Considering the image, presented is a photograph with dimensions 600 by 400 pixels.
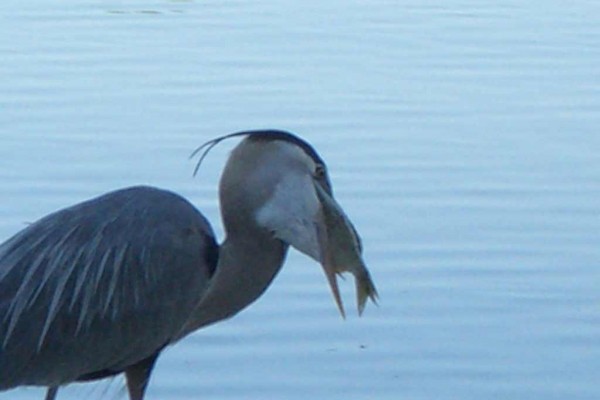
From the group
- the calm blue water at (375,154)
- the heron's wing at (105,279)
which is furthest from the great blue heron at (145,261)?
the calm blue water at (375,154)

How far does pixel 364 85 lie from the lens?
38.3 ft

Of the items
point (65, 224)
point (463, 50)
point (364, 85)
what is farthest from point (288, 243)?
point (463, 50)

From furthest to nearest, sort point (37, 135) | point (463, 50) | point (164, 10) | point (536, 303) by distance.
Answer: point (164, 10) < point (463, 50) < point (37, 135) < point (536, 303)

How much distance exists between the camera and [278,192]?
5969 mm

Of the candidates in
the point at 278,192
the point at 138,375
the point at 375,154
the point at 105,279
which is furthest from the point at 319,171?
the point at 375,154

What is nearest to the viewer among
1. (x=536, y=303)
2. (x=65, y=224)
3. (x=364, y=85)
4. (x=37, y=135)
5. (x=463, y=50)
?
(x=65, y=224)

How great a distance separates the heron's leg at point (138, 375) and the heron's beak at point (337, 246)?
0.56 metres

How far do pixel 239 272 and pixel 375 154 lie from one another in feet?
13.4

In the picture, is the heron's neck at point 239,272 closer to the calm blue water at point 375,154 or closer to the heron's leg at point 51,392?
the heron's leg at point 51,392

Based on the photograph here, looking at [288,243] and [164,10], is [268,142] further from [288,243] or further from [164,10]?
[164,10]

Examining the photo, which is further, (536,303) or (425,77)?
(425,77)

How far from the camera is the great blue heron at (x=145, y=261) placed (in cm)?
586

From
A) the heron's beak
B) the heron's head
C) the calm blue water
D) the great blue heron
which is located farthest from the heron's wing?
the calm blue water

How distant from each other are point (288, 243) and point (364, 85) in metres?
5.66
